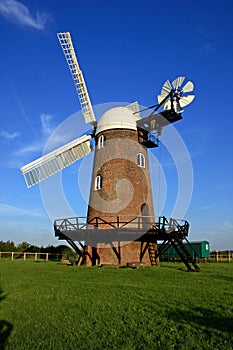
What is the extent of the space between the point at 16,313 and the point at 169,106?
14308 millimetres

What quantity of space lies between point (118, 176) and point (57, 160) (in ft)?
15.3

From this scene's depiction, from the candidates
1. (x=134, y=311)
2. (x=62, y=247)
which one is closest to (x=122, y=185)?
(x=134, y=311)

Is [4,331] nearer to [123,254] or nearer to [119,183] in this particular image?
[123,254]

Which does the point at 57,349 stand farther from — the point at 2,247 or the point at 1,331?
the point at 2,247

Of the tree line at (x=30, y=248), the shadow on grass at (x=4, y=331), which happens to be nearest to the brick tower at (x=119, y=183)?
the shadow on grass at (x=4, y=331)

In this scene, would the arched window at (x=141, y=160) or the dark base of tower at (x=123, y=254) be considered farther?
the arched window at (x=141, y=160)

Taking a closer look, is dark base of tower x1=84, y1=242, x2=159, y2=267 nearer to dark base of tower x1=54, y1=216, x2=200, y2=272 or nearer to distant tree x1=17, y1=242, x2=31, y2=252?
dark base of tower x1=54, y1=216, x2=200, y2=272

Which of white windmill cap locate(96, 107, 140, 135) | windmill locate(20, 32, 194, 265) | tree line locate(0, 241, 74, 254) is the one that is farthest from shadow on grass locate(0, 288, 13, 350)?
tree line locate(0, 241, 74, 254)

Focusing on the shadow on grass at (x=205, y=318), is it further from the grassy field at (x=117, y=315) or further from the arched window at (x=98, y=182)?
the arched window at (x=98, y=182)

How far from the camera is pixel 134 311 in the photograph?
7254mm

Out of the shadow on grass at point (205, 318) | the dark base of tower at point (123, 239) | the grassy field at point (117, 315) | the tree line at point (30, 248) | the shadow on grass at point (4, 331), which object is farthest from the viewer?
the tree line at point (30, 248)

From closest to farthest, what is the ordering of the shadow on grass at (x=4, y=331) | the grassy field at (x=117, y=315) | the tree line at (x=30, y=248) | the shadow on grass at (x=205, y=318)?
the grassy field at (x=117, y=315)
the shadow on grass at (x=4, y=331)
the shadow on grass at (x=205, y=318)
the tree line at (x=30, y=248)

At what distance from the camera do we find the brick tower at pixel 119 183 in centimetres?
1780

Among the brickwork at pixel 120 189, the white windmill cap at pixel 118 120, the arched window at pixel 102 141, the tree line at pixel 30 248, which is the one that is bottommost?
the tree line at pixel 30 248
